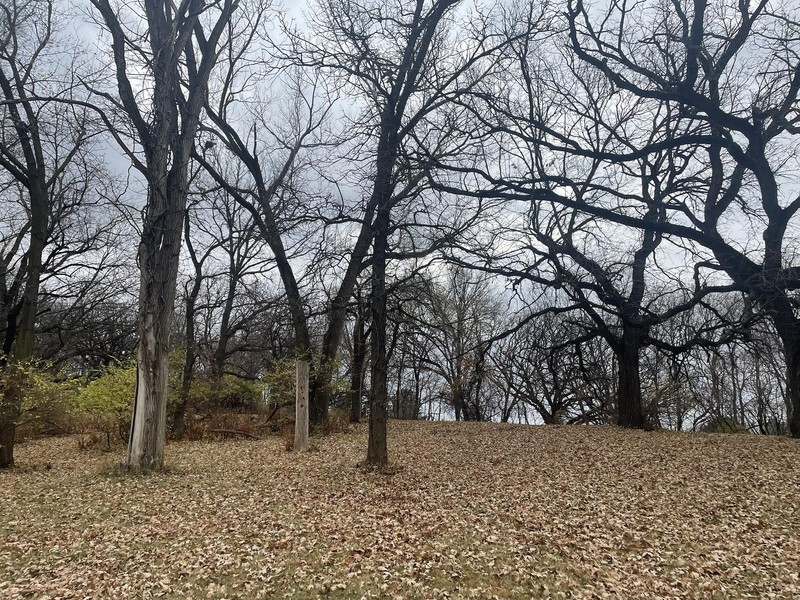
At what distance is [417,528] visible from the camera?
543cm

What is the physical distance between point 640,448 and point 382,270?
236 inches

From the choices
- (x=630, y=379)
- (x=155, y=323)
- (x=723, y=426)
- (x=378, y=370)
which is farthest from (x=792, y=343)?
(x=723, y=426)

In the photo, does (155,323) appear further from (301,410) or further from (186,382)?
(186,382)

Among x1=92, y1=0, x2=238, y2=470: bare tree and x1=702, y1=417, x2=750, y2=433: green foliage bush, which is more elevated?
x1=92, y1=0, x2=238, y2=470: bare tree

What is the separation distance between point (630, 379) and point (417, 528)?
10.1 metres

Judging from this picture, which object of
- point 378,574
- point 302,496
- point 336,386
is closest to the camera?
point 378,574

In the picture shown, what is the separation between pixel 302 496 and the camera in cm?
668

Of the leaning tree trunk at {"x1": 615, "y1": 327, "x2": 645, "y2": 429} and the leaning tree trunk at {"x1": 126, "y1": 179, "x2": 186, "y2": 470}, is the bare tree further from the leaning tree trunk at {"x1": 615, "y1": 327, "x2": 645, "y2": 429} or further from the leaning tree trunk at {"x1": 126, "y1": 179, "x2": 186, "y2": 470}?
the leaning tree trunk at {"x1": 615, "y1": 327, "x2": 645, "y2": 429}

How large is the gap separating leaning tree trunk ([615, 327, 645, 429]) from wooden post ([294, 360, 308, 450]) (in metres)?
8.30

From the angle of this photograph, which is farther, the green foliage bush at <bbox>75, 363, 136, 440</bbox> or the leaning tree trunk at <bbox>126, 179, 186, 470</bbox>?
the green foliage bush at <bbox>75, 363, 136, 440</bbox>

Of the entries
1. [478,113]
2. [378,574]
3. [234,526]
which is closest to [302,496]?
[234,526]

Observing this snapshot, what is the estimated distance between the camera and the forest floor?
4.22m

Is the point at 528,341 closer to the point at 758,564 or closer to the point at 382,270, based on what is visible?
the point at 382,270

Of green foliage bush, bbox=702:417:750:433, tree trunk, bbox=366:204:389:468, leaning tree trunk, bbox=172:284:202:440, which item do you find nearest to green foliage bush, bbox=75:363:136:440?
leaning tree trunk, bbox=172:284:202:440
